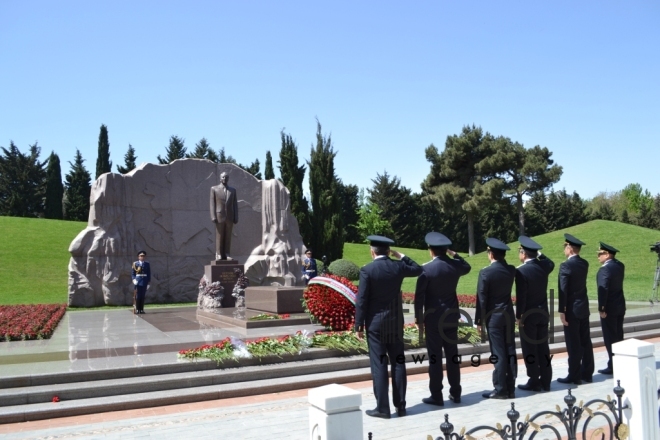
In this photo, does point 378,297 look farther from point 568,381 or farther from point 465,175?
point 465,175

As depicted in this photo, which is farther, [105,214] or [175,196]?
[175,196]

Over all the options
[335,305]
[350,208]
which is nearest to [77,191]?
[350,208]

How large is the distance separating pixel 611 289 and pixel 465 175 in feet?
122

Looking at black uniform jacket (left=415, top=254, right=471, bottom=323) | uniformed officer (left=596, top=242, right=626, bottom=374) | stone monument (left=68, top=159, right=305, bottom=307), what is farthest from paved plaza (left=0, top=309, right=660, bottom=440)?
stone monument (left=68, top=159, right=305, bottom=307)

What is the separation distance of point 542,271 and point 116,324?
1016 centimetres

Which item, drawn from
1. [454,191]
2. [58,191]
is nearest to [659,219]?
[454,191]

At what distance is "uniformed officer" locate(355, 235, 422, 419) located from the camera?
5.94 m

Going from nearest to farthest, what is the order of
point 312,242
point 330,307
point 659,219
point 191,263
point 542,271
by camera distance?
point 542,271 < point 330,307 < point 191,263 < point 312,242 < point 659,219

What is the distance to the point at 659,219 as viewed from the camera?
5359 centimetres

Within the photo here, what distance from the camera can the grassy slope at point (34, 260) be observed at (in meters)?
21.8

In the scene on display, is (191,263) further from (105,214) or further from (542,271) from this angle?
(542,271)

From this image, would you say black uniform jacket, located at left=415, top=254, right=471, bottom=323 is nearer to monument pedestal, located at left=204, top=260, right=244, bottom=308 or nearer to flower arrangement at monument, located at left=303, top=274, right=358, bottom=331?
flower arrangement at monument, located at left=303, top=274, right=358, bottom=331

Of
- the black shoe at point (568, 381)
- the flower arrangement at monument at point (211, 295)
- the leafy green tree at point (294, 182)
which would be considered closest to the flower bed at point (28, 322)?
the flower arrangement at monument at point (211, 295)

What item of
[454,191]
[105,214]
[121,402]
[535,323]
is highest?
[454,191]
